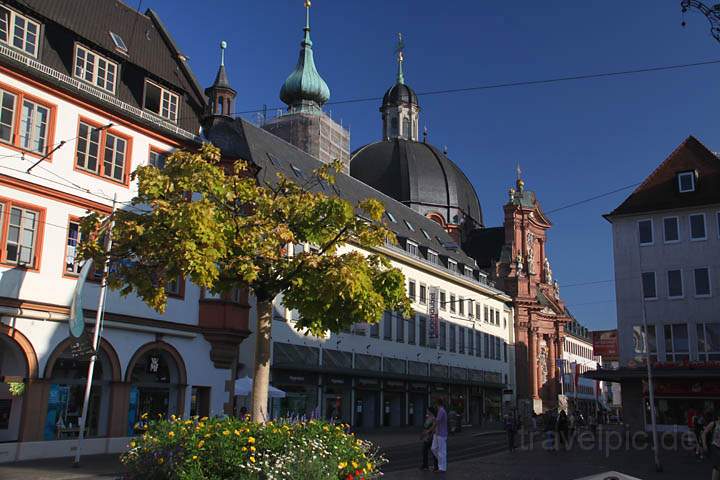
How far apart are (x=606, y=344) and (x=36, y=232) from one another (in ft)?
84.1

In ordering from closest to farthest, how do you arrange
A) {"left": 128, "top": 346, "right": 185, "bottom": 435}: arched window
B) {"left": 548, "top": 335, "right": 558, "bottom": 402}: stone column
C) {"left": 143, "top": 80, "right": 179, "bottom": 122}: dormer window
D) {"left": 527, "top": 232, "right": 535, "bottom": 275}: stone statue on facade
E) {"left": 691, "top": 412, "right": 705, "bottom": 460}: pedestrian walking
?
{"left": 128, "top": 346, "right": 185, "bottom": 435}: arched window, {"left": 691, "top": 412, "right": 705, "bottom": 460}: pedestrian walking, {"left": 143, "top": 80, "right": 179, "bottom": 122}: dormer window, {"left": 527, "top": 232, "right": 535, "bottom": 275}: stone statue on facade, {"left": 548, "top": 335, "right": 558, "bottom": 402}: stone column

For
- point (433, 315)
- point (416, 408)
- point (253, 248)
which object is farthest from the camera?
point (416, 408)

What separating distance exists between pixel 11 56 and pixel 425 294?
35.9 m

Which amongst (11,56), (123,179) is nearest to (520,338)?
(123,179)

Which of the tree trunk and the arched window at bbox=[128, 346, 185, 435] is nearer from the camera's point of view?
the tree trunk

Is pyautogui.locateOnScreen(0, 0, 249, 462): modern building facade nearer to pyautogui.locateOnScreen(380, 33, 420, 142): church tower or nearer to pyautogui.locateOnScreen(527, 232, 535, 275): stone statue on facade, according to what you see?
pyautogui.locateOnScreen(527, 232, 535, 275): stone statue on facade

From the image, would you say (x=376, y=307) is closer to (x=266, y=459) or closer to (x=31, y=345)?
(x=266, y=459)

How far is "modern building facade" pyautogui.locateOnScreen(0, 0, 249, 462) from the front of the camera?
23094 mm

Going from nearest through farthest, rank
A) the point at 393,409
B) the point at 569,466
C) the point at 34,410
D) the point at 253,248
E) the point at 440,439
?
the point at 253,248 < the point at 440,439 < the point at 569,466 < the point at 34,410 < the point at 393,409

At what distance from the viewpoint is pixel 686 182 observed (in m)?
41.4

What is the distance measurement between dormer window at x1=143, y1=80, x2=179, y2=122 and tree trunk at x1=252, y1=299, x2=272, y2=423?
1591cm

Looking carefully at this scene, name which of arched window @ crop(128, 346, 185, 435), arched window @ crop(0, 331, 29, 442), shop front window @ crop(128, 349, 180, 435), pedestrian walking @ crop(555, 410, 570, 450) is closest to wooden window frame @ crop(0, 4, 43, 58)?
arched window @ crop(0, 331, 29, 442)

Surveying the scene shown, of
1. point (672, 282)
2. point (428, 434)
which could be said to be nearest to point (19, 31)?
point (428, 434)

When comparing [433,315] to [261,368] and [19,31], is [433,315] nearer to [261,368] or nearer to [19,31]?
[19,31]
